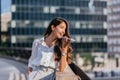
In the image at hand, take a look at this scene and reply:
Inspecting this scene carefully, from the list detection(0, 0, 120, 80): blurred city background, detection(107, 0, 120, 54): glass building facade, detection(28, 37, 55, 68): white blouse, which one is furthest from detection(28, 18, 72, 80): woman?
detection(107, 0, 120, 54): glass building facade

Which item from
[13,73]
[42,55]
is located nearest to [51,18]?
[13,73]

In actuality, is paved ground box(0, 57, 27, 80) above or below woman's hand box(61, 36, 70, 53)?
below

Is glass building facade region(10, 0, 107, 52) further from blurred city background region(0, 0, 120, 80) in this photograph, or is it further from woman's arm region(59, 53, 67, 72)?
woman's arm region(59, 53, 67, 72)

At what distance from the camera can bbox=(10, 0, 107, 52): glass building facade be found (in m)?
97.8

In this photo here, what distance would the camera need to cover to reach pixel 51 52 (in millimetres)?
4379

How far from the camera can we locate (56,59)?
4305 millimetres

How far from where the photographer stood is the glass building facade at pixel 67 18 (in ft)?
321

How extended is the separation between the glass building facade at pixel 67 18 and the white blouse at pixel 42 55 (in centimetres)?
9265

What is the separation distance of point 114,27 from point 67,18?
52819 millimetres

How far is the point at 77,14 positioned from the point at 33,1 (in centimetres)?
1001

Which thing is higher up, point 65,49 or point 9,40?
point 65,49

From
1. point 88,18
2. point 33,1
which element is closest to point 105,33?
point 88,18

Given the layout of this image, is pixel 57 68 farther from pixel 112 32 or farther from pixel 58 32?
pixel 112 32

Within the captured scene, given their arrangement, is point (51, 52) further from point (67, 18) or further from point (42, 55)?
point (67, 18)
